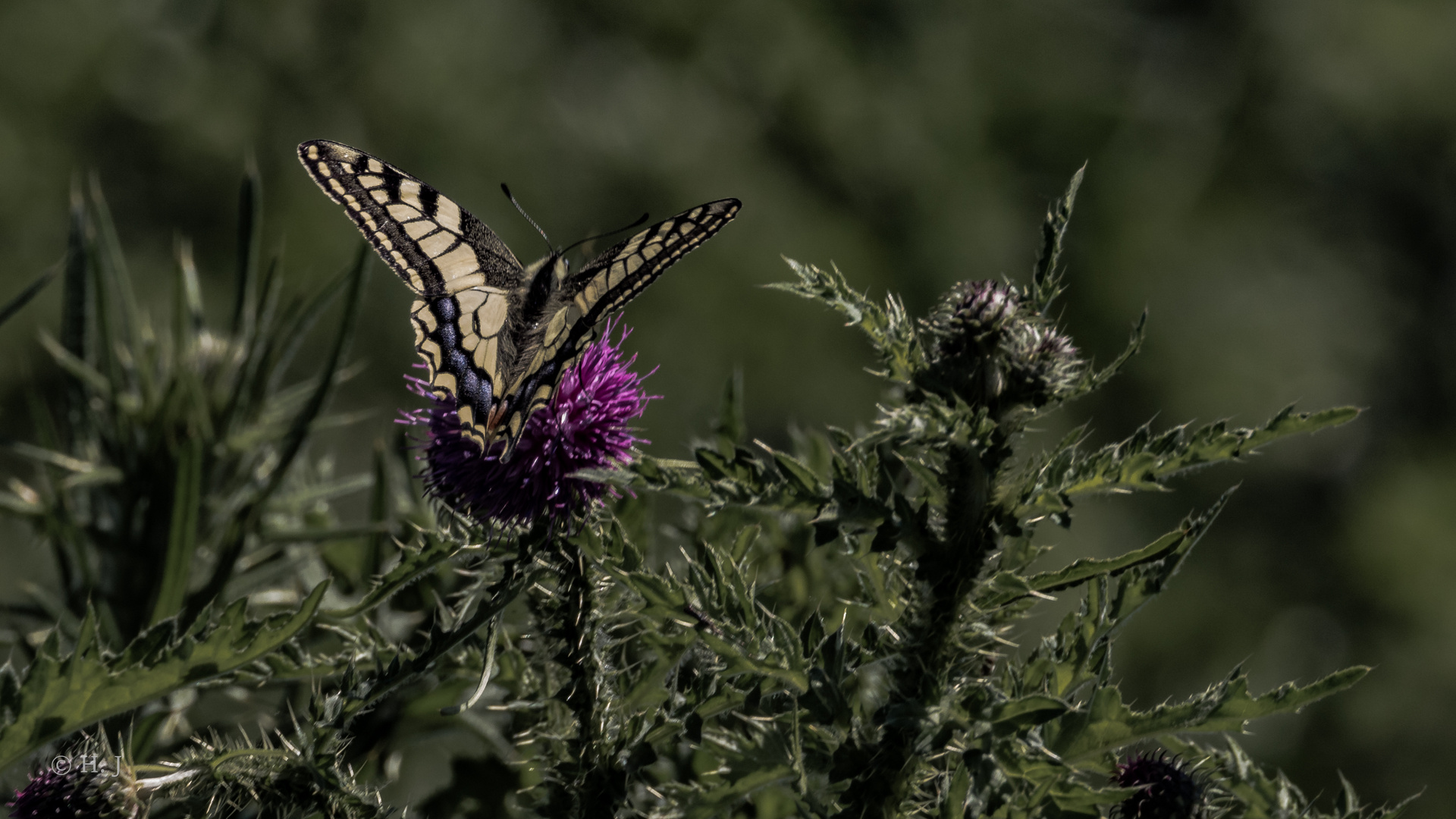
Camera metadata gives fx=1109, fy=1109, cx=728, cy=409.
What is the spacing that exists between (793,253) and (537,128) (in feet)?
6.99

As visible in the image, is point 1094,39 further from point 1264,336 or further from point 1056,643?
point 1056,643

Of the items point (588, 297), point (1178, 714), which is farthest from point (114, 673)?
point (1178, 714)

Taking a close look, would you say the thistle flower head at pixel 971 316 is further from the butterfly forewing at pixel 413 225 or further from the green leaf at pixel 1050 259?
the butterfly forewing at pixel 413 225

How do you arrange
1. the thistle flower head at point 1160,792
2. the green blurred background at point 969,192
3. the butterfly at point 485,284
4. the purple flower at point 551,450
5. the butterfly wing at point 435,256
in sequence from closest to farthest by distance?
the thistle flower head at point 1160,792 < the purple flower at point 551,450 < the butterfly at point 485,284 < the butterfly wing at point 435,256 < the green blurred background at point 969,192

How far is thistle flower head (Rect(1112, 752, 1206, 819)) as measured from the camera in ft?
4.81

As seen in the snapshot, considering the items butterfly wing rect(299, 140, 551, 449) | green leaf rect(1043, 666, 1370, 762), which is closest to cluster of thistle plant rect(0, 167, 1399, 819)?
green leaf rect(1043, 666, 1370, 762)

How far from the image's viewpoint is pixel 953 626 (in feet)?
4.84

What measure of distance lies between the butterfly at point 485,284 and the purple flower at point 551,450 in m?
0.04

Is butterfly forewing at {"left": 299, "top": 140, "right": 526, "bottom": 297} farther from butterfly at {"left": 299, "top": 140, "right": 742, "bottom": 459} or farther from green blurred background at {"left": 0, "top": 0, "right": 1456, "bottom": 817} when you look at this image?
green blurred background at {"left": 0, "top": 0, "right": 1456, "bottom": 817}

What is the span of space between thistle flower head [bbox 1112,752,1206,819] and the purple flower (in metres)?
0.88

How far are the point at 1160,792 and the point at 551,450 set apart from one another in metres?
1.03

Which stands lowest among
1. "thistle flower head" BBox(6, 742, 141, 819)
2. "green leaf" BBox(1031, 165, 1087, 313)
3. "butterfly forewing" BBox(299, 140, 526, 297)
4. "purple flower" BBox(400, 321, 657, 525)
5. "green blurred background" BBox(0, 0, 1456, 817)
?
"thistle flower head" BBox(6, 742, 141, 819)

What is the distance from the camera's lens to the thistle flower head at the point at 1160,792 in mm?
1467

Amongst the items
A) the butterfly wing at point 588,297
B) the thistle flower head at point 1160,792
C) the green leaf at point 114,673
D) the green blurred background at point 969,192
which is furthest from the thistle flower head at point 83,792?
the green blurred background at point 969,192
